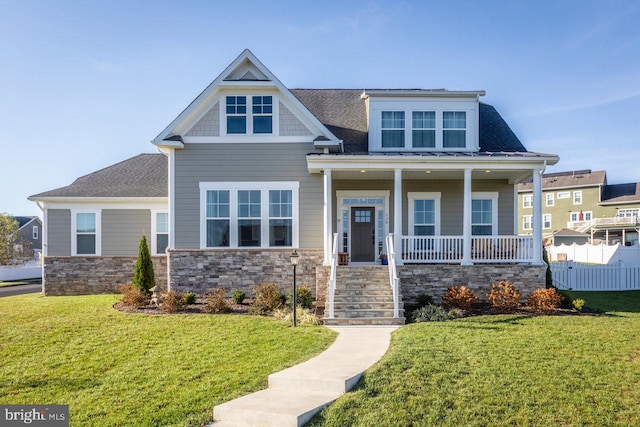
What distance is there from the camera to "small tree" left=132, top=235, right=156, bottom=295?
14.5m

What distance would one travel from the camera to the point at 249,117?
47.6ft

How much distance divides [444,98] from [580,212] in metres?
36.1

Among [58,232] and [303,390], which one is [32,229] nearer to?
[58,232]

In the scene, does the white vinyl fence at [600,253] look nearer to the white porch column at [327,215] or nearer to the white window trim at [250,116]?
the white porch column at [327,215]

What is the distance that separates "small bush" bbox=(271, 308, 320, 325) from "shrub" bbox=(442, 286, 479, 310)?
12.5ft

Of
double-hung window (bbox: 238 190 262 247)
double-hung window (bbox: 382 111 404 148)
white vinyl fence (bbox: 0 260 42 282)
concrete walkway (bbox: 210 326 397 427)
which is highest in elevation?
double-hung window (bbox: 382 111 404 148)

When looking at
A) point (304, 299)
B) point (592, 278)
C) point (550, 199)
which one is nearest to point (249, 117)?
point (304, 299)

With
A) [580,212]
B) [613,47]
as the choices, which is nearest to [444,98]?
[613,47]

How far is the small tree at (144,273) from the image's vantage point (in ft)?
47.4

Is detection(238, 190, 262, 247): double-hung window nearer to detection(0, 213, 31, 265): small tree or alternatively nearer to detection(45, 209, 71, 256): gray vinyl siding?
detection(45, 209, 71, 256): gray vinyl siding

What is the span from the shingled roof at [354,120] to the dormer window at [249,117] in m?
2.88

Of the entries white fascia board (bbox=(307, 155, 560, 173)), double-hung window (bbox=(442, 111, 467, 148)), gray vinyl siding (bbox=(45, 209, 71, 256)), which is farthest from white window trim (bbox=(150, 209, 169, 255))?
double-hung window (bbox=(442, 111, 467, 148))

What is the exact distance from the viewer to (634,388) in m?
6.25

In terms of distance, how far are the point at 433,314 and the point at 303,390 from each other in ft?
18.8
